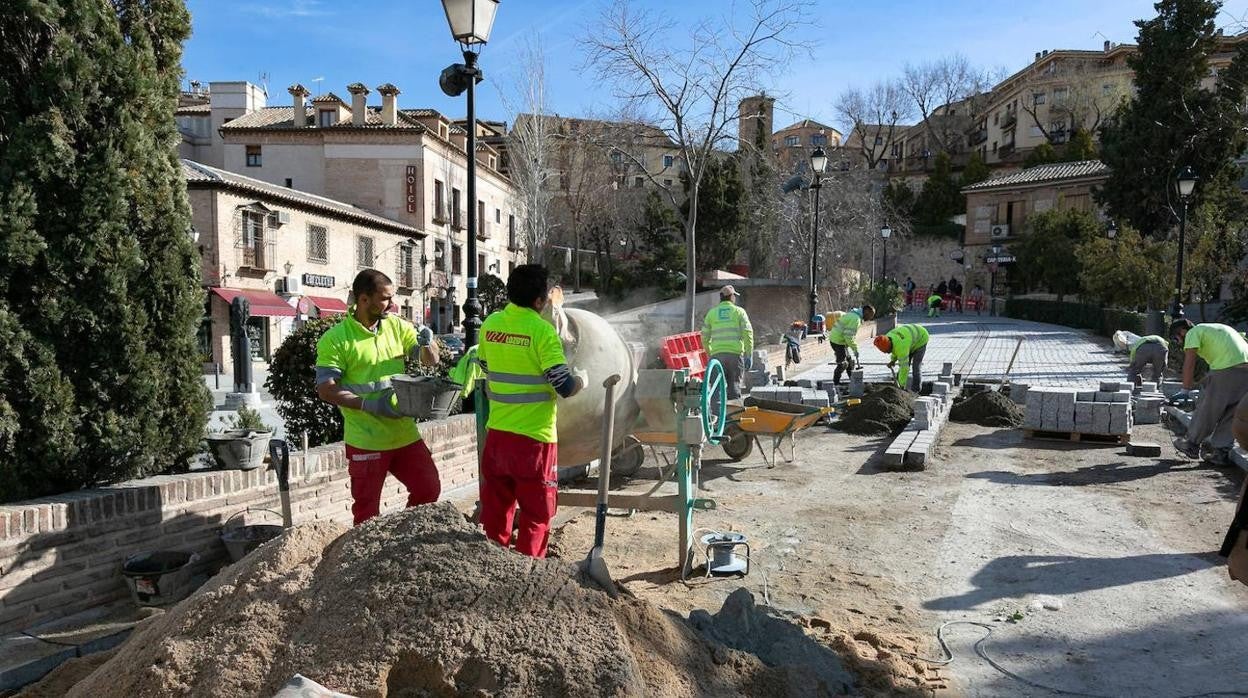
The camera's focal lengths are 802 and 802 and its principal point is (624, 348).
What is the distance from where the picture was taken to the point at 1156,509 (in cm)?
667

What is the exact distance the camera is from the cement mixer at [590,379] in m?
4.99

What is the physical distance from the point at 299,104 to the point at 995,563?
35616 mm

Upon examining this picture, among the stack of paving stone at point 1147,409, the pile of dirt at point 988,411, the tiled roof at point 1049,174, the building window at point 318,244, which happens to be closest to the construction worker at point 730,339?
the pile of dirt at point 988,411

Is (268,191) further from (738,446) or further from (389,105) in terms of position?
(738,446)

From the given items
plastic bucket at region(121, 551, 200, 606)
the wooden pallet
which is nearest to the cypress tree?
plastic bucket at region(121, 551, 200, 606)

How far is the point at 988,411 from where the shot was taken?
11.2 m

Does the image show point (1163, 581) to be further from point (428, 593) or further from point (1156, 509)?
point (428, 593)

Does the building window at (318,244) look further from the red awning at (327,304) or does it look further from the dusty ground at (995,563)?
the dusty ground at (995,563)

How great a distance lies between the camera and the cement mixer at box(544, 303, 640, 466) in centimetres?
499

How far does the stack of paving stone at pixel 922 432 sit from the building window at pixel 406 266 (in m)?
26.4

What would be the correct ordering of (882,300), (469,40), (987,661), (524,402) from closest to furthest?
1. (987,661)
2. (524,402)
3. (469,40)
4. (882,300)

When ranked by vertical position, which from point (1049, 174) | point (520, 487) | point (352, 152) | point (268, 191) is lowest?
point (520, 487)

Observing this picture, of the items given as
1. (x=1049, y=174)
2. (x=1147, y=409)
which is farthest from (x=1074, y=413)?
(x=1049, y=174)

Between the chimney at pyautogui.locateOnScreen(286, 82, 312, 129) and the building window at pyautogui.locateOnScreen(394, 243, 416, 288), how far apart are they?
6892mm
